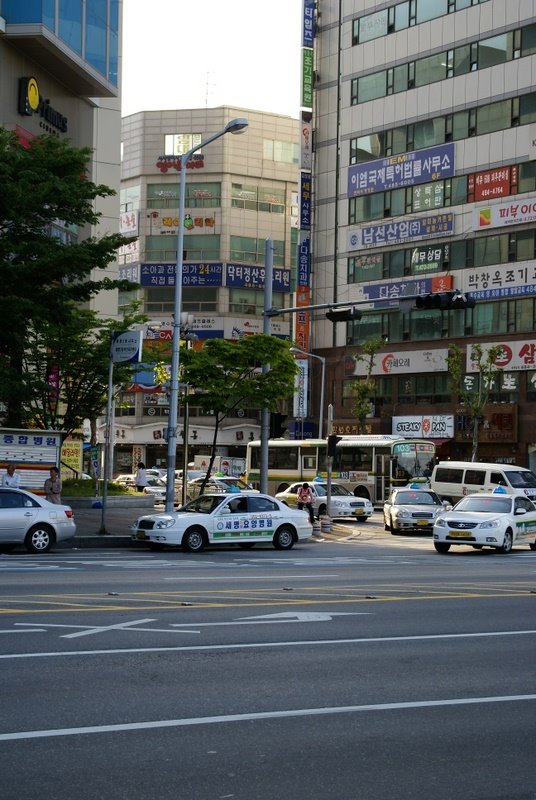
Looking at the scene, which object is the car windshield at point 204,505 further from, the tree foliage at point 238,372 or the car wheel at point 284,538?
the tree foliage at point 238,372

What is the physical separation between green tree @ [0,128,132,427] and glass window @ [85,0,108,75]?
17.7 meters

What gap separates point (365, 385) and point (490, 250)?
1111 centimetres

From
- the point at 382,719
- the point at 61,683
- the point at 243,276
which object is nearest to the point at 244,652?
the point at 61,683

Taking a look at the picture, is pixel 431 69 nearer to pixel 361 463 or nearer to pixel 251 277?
pixel 251 277

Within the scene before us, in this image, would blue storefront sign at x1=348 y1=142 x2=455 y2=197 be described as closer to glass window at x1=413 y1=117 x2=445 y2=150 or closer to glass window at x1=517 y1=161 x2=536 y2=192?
glass window at x1=413 y1=117 x2=445 y2=150

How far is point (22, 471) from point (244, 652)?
68.0 feet

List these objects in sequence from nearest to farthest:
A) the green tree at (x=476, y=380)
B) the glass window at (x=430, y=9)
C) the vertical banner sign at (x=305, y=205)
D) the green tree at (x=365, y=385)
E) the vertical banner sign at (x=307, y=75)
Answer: the green tree at (x=476, y=380), the green tree at (x=365, y=385), the glass window at (x=430, y=9), the vertical banner sign at (x=305, y=205), the vertical banner sign at (x=307, y=75)

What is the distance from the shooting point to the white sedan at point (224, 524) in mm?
27234

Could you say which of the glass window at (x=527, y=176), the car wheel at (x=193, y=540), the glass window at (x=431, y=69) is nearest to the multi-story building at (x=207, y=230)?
the glass window at (x=431, y=69)

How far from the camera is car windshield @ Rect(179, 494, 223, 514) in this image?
27906 millimetres

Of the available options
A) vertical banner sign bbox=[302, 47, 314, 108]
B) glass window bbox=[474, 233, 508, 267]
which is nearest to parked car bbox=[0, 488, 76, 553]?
glass window bbox=[474, 233, 508, 267]

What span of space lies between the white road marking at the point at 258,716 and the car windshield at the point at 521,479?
38250 mm

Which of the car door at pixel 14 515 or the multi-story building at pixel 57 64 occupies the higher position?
the multi-story building at pixel 57 64

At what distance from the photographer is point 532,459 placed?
67.6 m
